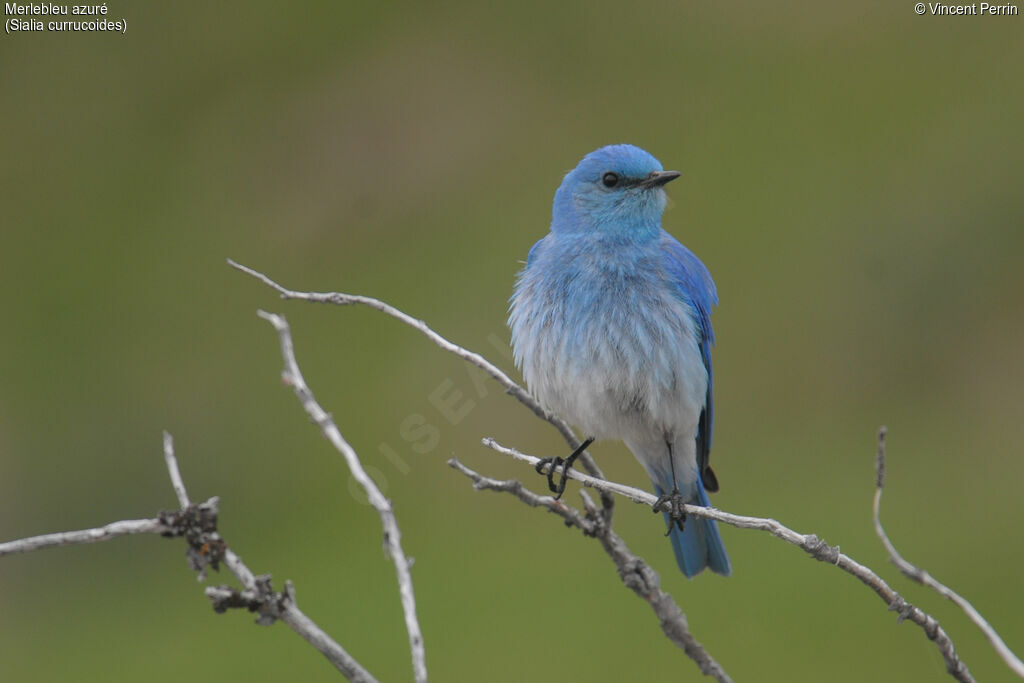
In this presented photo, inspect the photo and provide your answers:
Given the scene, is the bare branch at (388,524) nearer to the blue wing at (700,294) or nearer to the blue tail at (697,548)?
the blue wing at (700,294)

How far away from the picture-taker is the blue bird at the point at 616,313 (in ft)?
14.7

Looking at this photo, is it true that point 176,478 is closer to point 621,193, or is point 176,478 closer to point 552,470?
point 552,470

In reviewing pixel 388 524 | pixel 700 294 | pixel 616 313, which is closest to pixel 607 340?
pixel 616 313

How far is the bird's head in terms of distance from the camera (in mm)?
4621

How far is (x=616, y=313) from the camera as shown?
176 inches

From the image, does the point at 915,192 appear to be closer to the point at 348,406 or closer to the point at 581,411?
the point at 348,406

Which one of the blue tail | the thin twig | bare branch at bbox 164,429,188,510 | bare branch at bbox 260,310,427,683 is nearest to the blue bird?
the blue tail

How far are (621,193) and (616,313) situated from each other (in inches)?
20.5

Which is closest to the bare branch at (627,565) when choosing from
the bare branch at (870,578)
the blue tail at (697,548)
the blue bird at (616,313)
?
the bare branch at (870,578)

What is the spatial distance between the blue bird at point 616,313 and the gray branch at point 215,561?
1963 mm

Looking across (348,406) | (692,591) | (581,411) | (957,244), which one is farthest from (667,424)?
(957,244)

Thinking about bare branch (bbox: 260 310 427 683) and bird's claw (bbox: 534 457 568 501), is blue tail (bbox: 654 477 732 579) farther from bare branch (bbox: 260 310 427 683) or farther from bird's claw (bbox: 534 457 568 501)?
bare branch (bbox: 260 310 427 683)

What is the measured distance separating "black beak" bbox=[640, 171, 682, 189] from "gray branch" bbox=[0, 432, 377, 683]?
242 cm

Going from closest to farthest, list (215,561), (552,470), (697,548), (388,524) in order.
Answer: (388,524)
(215,561)
(552,470)
(697,548)
